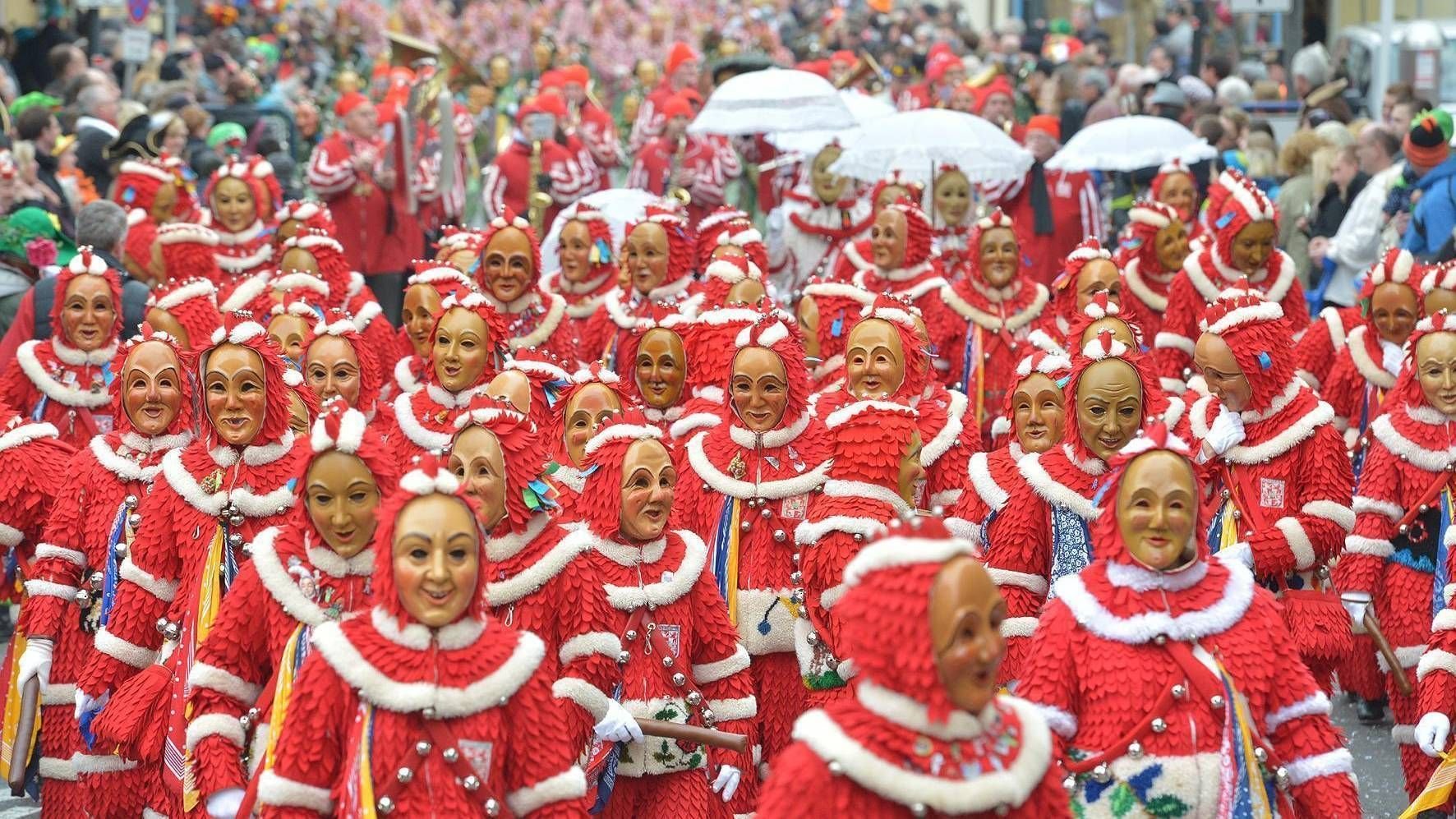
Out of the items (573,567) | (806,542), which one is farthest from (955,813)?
(806,542)

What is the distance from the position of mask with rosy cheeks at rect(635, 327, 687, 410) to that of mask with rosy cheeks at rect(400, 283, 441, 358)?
129cm

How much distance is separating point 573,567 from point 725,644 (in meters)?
0.68

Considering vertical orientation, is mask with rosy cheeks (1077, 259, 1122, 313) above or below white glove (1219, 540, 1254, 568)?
above

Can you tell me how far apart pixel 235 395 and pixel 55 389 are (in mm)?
2604

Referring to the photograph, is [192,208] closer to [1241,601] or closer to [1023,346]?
[1023,346]

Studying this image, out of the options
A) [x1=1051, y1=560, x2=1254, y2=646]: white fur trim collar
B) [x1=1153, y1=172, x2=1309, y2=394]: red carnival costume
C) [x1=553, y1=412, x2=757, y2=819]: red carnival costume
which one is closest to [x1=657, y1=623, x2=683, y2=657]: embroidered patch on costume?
[x1=553, y1=412, x2=757, y2=819]: red carnival costume

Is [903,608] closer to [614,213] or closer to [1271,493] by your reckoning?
[1271,493]

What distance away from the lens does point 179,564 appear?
23.0 feet

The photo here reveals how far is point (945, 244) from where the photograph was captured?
14.4m

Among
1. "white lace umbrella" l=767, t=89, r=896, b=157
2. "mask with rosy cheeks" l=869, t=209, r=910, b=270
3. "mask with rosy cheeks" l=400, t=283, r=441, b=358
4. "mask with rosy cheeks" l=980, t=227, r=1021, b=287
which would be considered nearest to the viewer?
"mask with rosy cheeks" l=400, t=283, r=441, b=358

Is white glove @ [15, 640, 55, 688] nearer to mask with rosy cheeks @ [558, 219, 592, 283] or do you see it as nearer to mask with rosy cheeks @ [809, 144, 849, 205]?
mask with rosy cheeks @ [558, 219, 592, 283]

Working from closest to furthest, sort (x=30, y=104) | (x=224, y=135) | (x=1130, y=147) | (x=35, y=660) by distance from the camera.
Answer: (x=35, y=660) → (x=1130, y=147) → (x=30, y=104) → (x=224, y=135)

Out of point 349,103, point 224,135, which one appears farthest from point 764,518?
point 224,135

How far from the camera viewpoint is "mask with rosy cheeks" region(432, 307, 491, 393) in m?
9.05
